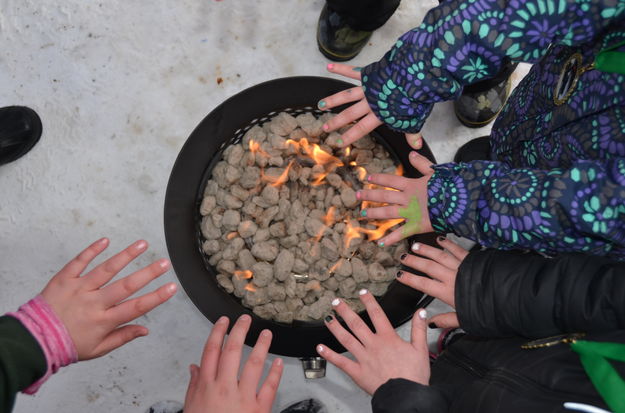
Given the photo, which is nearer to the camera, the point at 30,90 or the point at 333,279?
the point at 333,279

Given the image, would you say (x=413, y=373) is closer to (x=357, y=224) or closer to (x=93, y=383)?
(x=357, y=224)

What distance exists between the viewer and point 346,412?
4.08 feet

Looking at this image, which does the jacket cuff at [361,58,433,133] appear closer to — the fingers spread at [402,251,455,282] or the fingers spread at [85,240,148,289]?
the fingers spread at [402,251,455,282]

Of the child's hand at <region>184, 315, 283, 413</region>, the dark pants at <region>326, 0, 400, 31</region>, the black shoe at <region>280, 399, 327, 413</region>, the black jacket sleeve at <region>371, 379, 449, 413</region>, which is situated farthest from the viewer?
the black shoe at <region>280, 399, 327, 413</region>

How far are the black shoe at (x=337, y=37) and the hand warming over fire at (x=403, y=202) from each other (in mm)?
478

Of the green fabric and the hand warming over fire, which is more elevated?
the hand warming over fire

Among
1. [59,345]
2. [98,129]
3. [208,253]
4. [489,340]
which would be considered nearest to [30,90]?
[98,129]

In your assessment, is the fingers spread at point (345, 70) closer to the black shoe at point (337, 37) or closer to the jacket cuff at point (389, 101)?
the jacket cuff at point (389, 101)

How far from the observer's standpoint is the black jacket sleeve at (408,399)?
74 cm

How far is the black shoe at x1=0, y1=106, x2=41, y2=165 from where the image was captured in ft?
3.97

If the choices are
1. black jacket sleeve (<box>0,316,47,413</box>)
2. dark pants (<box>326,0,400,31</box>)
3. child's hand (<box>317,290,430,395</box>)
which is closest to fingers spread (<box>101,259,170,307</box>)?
black jacket sleeve (<box>0,316,47,413</box>)

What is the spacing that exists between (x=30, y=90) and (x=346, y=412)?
118 cm

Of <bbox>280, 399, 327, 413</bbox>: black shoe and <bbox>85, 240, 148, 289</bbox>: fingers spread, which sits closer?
<bbox>85, 240, 148, 289</bbox>: fingers spread

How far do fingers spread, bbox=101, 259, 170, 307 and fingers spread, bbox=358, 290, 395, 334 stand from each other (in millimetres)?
371
